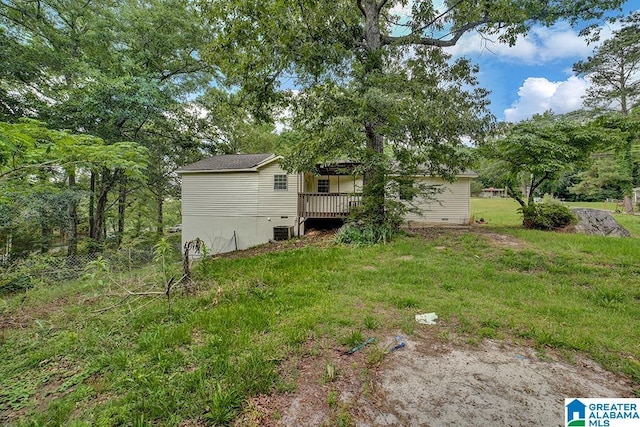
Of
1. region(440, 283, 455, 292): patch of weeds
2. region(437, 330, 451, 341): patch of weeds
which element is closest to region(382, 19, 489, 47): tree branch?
region(440, 283, 455, 292): patch of weeds

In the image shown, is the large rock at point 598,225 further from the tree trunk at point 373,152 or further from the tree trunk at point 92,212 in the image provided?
the tree trunk at point 92,212

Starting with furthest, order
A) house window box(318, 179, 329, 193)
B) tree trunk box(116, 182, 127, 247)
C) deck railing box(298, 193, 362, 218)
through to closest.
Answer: tree trunk box(116, 182, 127, 247) → house window box(318, 179, 329, 193) → deck railing box(298, 193, 362, 218)

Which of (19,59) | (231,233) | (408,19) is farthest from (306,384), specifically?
(19,59)

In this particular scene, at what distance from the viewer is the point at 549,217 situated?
9516mm

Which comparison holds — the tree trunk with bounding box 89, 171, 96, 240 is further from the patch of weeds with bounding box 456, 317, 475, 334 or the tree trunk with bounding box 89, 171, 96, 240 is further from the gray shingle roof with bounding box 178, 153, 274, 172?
the patch of weeds with bounding box 456, 317, 475, 334

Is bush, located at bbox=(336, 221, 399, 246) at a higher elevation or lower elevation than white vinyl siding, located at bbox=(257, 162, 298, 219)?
lower

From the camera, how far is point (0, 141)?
275 cm

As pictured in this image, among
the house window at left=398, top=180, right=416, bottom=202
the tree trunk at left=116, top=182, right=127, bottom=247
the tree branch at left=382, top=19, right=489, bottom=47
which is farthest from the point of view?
the tree trunk at left=116, top=182, right=127, bottom=247

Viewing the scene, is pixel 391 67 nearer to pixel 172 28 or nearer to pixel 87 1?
pixel 172 28

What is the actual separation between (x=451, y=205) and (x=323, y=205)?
21.7 ft

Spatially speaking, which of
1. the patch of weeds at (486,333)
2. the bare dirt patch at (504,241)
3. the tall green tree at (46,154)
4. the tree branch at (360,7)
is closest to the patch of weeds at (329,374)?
the patch of weeds at (486,333)

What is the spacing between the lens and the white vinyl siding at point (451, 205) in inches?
511

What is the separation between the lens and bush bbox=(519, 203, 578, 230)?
9.43 metres

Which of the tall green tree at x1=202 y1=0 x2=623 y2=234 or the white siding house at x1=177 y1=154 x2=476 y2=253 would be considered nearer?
the tall green tree at x1=202 y1=0 x2=623 y2=234
